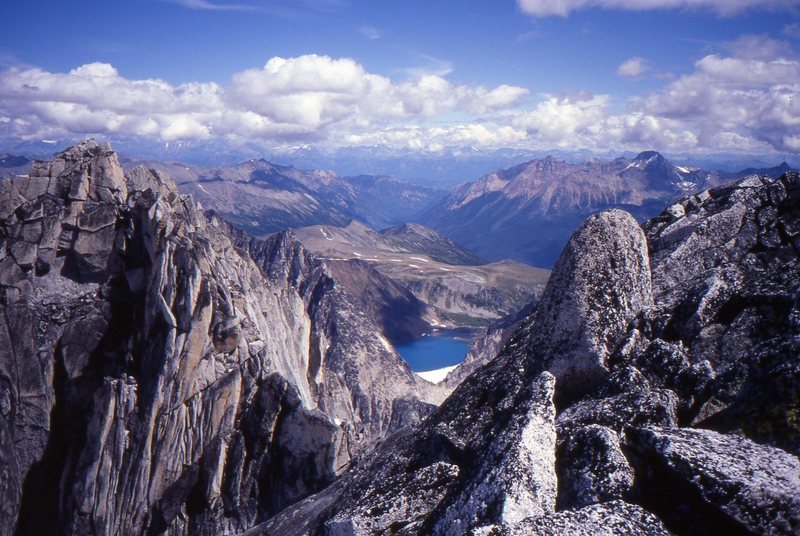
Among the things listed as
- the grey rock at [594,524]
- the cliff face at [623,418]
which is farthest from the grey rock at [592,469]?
the grey rock at [594,524]

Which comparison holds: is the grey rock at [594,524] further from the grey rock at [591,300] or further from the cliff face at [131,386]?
the cliff face at [131,386]

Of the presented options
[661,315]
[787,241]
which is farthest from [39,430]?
[787,241]

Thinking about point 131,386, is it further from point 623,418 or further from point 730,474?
point 730,474

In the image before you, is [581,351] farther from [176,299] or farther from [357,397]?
[357,397]

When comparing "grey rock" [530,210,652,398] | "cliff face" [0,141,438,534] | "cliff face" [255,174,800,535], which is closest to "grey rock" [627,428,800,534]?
"cliff face" [255,174,800,535]

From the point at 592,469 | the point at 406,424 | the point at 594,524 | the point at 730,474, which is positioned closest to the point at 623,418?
the point at 592,469

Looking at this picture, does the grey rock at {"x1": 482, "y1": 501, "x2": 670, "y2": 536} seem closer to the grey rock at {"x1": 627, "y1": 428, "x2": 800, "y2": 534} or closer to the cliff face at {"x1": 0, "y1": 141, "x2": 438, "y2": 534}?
the grey rock at {"x1": 627, "y1": 428, "x2": 800, "y2": 534}

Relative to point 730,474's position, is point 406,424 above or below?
below

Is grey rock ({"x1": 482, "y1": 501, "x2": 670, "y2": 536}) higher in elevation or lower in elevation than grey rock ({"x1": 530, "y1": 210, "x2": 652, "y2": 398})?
lower
